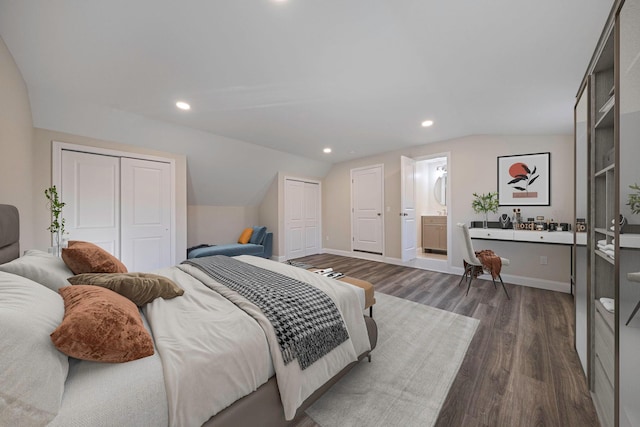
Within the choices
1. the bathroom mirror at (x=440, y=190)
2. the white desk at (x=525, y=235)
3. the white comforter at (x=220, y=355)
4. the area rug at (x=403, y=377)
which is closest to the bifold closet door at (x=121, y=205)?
the white comforter at (x=220, y=355)

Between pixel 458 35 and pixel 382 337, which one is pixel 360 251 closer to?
pixel 382 337

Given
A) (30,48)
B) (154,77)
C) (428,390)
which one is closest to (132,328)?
(428,390)

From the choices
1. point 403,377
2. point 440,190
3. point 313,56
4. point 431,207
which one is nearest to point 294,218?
point 431,207

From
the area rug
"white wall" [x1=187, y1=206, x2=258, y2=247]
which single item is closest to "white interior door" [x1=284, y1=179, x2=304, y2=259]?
"white wall" [x1=187, y1=206, x2=258, y2=247]

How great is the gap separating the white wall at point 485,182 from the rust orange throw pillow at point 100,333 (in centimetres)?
457

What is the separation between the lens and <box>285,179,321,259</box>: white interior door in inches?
223

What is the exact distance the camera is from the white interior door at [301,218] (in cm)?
566

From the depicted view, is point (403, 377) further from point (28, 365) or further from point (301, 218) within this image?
point (301, 218)

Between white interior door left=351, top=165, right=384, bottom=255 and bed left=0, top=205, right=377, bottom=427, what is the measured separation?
13.0ft

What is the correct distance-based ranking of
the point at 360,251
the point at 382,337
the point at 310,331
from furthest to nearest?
the point at 360,251 < the point at 382,337 < the point at 310,331

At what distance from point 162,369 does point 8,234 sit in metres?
1.67

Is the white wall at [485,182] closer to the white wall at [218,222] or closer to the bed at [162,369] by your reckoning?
the white wall at [218,222]

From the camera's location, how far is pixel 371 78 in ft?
7.46

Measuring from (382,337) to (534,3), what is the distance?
2.68 meters
